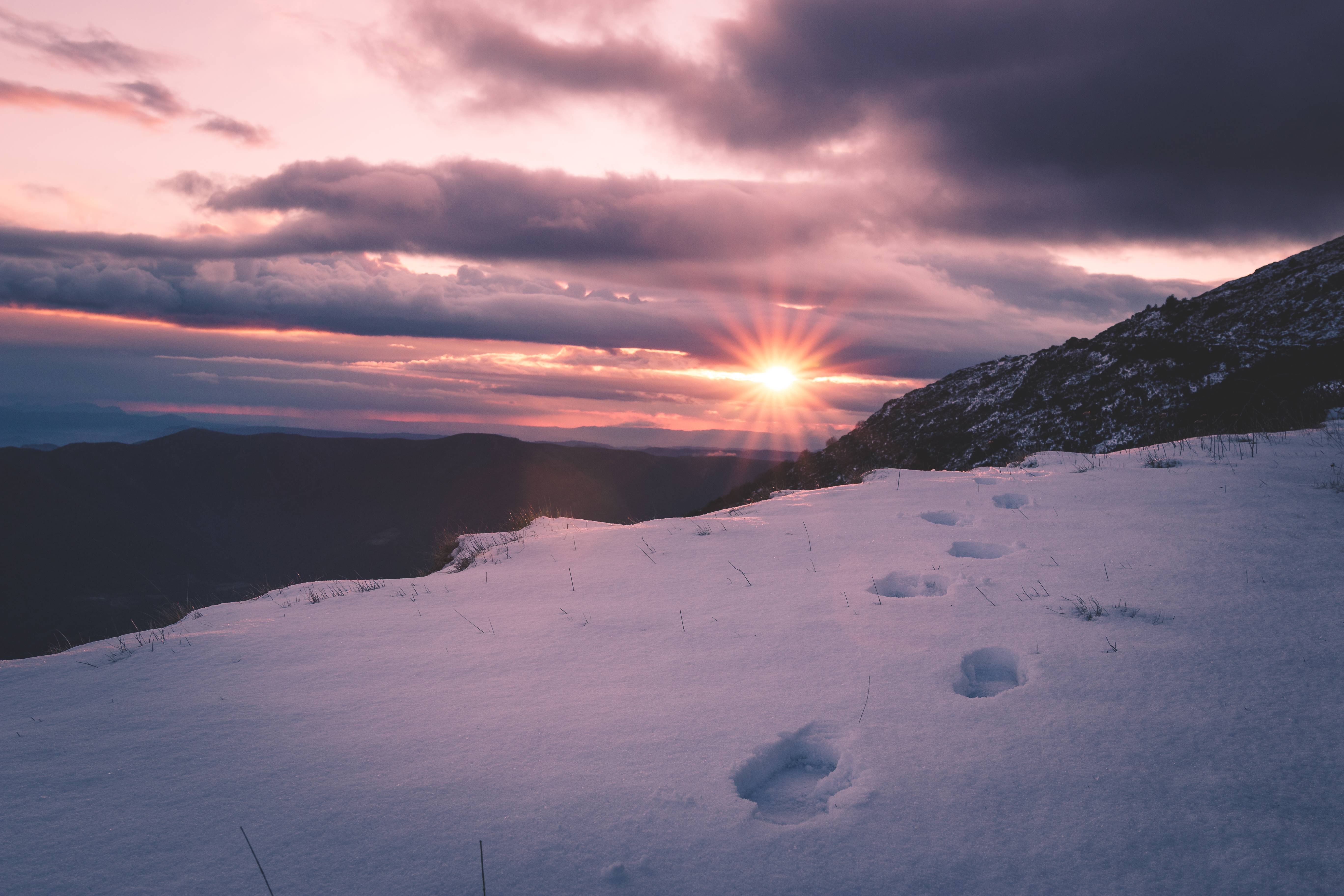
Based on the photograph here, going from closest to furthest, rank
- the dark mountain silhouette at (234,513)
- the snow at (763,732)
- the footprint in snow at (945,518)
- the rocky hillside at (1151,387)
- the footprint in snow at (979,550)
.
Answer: the snow at (763,732)
the footprint in snow at (979,550)
the footprint in snow at (945,518)
the rocky hillside at (1151,387)
the dark mountain silhouette at (234,513)

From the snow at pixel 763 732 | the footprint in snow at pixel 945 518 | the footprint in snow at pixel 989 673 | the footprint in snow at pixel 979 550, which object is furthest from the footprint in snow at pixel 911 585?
the footprint in snow at pixel 945 518

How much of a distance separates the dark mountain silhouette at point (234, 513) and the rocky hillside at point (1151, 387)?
10020 cm

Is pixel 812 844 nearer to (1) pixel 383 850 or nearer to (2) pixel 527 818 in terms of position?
(2) pixel 527 818

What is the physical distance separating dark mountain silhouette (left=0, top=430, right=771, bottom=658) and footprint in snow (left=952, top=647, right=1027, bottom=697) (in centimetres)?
11797

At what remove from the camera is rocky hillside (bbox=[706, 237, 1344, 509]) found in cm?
1360

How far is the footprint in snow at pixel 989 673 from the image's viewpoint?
3371 millimetres

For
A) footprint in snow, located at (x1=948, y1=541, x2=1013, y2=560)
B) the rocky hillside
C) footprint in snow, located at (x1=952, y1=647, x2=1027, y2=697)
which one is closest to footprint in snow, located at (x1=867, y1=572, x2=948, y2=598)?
footprint in snow, located at (x1=948, y1=541, x2=1013, y2=560)

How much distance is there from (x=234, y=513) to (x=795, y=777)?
9133 inches

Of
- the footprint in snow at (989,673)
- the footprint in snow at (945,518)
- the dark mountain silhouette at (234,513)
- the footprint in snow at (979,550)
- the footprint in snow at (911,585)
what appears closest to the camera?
the footprint in snow at (989,673)

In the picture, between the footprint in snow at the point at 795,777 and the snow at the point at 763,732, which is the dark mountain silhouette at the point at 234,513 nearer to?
→ the snow at the point at 763,732

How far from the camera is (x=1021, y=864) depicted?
216 cm

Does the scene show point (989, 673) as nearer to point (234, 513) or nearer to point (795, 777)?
point (795, 777)

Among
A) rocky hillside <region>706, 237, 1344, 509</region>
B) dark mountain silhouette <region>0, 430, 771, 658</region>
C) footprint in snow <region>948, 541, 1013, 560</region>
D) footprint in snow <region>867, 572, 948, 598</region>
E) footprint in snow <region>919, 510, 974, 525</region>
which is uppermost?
rocky hillside <region>706, 237, 1344, 509</region>

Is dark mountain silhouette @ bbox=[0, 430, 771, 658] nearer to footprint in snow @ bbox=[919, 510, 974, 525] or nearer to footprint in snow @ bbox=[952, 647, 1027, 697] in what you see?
footprint in snow @ bbox=[919, 510, 974, 525]
